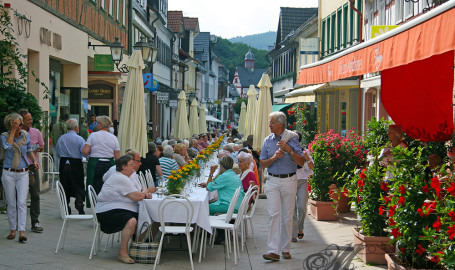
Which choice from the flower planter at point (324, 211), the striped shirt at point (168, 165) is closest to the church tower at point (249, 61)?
the striped shirt at point (168, 165)

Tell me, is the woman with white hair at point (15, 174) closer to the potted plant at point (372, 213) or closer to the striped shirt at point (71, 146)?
the striped shirt at point (71, 146)

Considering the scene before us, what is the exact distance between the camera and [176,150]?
15.0 m

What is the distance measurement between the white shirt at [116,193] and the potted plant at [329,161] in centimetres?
515

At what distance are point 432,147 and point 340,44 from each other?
21979 mm

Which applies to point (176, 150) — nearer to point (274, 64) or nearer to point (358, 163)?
point (358, 163)

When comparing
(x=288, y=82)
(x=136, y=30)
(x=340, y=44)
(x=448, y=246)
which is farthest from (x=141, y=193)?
(x=288, y=82)

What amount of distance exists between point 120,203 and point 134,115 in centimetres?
494

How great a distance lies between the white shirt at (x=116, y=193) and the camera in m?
8.87

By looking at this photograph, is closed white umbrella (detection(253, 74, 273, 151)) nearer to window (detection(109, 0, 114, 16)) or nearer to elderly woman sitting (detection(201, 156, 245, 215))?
elderly woman sitting (detection(201, 156, 245, 215))

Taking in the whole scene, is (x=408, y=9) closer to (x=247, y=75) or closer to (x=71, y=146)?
(x=71, y=146)

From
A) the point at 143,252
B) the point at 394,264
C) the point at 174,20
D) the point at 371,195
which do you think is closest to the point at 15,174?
the point at 143,252

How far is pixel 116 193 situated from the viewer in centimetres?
892

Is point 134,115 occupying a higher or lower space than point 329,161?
higher

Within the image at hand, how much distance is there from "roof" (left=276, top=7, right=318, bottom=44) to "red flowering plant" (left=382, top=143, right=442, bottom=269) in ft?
165
